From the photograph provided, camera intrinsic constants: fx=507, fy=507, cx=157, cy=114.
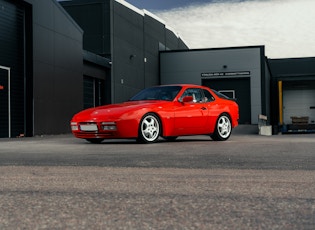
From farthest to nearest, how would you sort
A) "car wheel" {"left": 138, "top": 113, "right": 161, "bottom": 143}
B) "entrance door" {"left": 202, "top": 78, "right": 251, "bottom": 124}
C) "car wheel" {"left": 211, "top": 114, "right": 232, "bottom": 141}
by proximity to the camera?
"entrance door" {"left": 202, "top": 78, "right": 251, "bottom": 124}
"car wheel" {"left": 211, "top": 114, "right": 232, "bottom": 141}
"car wheel" {"left": 138, "top": 113, "right": 161, "bottom": 143}

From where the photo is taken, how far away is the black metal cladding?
1692 cm

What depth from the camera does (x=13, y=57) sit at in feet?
57.7

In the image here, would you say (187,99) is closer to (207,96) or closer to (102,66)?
(207,96)

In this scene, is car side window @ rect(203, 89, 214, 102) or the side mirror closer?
the side mirror

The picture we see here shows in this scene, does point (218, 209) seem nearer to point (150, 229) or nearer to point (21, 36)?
point (150, 229)

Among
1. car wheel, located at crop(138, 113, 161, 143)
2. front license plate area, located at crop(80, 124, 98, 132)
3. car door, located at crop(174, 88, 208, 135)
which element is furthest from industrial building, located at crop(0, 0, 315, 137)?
car wheel, located at crop(138, 113, 161, 143)

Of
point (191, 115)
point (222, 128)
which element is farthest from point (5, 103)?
point (222, 128)

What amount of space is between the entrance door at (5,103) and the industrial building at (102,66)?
0.11 ft

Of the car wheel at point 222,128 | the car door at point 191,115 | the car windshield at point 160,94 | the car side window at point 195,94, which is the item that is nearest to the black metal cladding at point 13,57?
the car windshield at point 160,94

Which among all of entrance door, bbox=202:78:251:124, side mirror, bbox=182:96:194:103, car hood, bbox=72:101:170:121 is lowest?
car hood, bbox=72:101:170:121

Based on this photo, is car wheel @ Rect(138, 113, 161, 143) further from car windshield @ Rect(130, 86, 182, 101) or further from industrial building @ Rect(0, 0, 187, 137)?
industrial building @ Rect(0, 0, 187, 137)

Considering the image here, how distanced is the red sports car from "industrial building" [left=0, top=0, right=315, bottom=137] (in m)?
7.63

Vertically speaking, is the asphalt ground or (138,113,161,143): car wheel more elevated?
(138,113,161,143): car wheel

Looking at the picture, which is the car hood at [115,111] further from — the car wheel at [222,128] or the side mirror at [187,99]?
the car wheel at [222,128]
